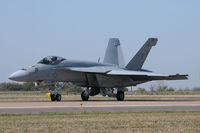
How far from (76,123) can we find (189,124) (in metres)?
3.80

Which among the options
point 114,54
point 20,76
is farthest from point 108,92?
point 20,76

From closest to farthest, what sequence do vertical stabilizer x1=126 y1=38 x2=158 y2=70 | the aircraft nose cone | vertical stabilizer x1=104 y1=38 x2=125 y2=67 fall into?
1. the aircraft nose cone
2. vertical stabilizer x1=126 y1=38 x2=158 y2=70
3. vertical stabilizer x1=104 y1=38 x2=125 y2=67

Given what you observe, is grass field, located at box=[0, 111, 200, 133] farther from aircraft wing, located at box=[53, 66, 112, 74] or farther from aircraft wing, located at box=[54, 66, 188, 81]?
aircraft wing, located at box=[54, 66, 188, 81]

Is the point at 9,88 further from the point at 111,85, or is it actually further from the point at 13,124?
the point at 13,124

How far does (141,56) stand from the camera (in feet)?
134

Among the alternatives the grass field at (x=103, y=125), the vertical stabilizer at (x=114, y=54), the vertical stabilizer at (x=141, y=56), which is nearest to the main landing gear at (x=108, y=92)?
the vertical stabilizer at (x=141, y=56)

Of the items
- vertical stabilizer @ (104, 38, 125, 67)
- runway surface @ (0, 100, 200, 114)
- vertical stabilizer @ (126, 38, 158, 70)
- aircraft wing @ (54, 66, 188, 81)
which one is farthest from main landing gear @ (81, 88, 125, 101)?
runway surface @ (0, 100, 200, 114)

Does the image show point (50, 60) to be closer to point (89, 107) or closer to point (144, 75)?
point (144, 75)

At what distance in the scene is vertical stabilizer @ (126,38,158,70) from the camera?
4053 centimetres

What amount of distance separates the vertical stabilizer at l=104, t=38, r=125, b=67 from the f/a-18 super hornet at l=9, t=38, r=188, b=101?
1553mm

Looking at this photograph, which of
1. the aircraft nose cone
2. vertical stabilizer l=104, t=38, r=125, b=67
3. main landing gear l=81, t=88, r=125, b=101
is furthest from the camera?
vertical stabilizer l=104, t=38, r=125, b=67

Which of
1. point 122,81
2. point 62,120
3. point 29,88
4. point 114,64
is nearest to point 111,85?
point 122,81

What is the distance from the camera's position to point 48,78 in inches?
1373

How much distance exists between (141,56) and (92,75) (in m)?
5.58
